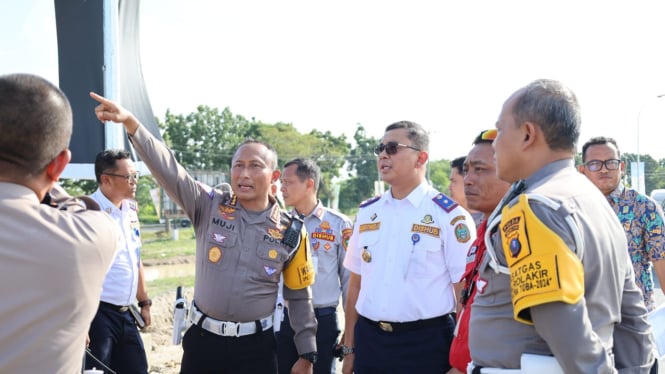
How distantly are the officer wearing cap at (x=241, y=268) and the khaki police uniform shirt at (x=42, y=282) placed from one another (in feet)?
5.33

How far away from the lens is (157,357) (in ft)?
22.2

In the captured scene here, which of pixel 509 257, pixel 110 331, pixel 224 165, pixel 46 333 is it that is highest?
pixel 509 257

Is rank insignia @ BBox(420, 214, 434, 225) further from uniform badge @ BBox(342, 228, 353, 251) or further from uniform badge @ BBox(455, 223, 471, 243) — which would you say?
uniform badge @ BBox(342, 228, 353, 251)

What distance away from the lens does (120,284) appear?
14.4 feet

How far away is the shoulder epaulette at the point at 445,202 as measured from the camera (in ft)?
11.7

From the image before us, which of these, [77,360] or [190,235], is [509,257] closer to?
[77,360]

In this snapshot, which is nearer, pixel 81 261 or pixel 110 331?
pixel 81 261

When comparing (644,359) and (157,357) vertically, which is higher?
(644,359)

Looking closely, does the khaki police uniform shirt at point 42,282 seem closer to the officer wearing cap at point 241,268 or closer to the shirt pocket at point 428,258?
the officer wearing cap at point 241,268

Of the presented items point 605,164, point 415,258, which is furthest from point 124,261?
point 605,164

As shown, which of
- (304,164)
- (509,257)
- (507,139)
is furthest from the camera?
(304,164)

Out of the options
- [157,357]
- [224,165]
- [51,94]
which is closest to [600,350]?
[51,94]

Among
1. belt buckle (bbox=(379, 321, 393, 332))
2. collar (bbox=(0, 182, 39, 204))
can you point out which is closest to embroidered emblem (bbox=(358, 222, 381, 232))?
belt buckle (bbox=(379, 321, 393, 332))

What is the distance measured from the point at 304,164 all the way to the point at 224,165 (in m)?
51.7
